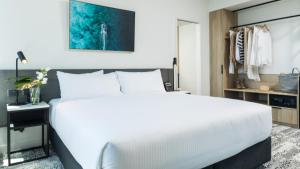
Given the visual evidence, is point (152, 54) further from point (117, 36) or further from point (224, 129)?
point (224, 129)

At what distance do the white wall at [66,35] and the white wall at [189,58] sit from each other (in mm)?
418

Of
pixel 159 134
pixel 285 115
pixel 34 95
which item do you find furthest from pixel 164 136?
pixel 285 115

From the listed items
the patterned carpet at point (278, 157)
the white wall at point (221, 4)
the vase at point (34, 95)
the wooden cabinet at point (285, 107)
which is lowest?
the patterned carpet at point (278, 157)

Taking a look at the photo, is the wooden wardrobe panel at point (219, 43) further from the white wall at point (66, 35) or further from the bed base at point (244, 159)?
the bed base at point (244, 159)

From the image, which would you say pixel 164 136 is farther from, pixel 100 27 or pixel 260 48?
pixel 260 48

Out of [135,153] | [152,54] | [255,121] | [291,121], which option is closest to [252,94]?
[291,121]

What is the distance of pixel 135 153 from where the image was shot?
1.17 metres

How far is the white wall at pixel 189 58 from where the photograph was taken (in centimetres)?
468

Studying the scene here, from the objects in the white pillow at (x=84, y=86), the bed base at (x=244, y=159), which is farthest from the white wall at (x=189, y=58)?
the bed base at (x=244, y=159)

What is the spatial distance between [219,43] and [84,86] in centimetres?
304

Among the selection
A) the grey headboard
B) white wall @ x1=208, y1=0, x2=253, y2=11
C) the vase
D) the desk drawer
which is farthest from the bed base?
white wall @ x1=208, y1=0, x2=253, y2=11

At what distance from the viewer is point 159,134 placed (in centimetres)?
128

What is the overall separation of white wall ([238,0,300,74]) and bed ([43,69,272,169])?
2398 millimetres

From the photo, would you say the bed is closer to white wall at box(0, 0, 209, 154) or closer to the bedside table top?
the bedside table top
